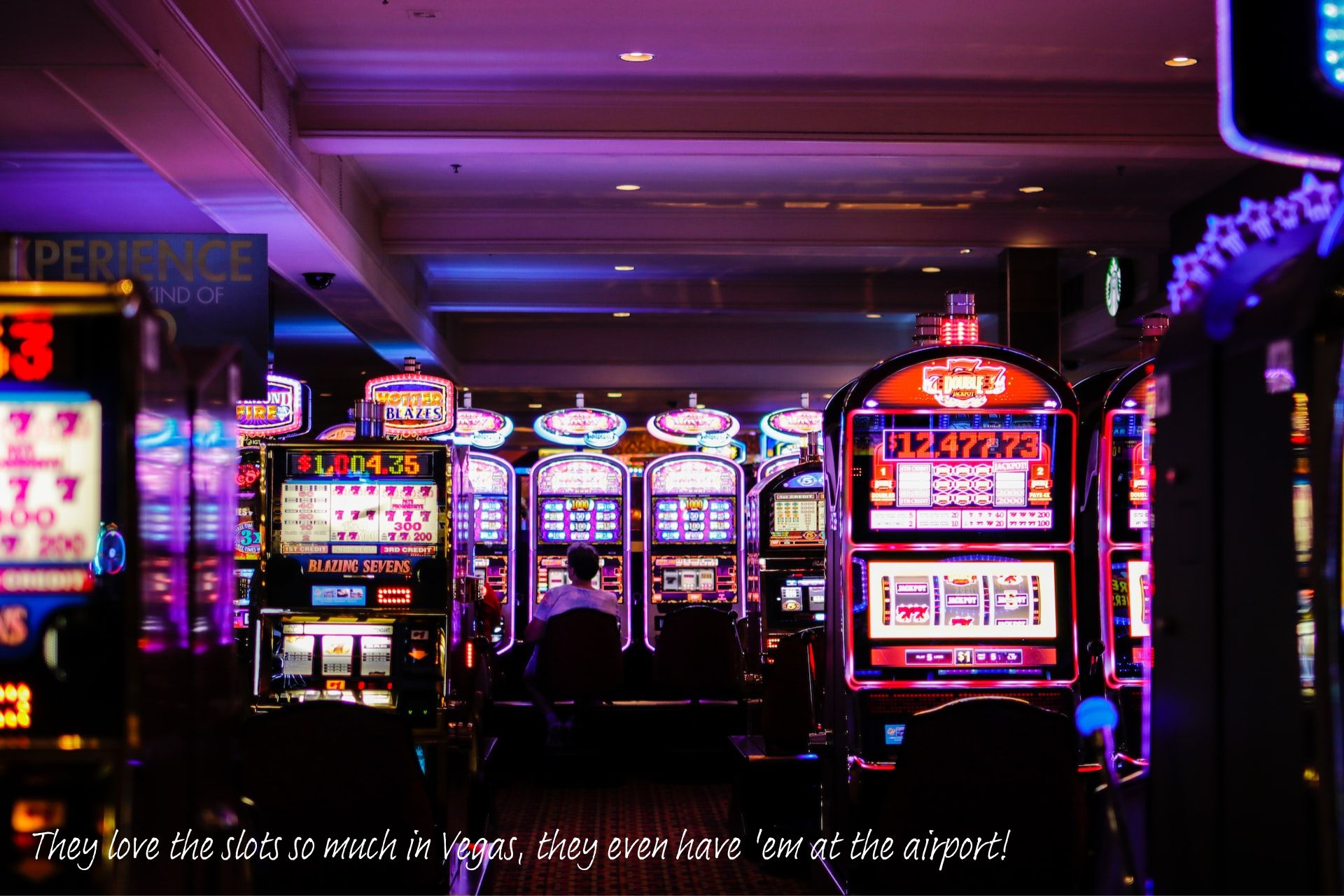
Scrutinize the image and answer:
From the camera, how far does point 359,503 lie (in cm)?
523

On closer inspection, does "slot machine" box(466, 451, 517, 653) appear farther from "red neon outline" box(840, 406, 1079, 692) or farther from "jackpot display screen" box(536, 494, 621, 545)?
"red neon outline" box(840, 406, 1079, 692)

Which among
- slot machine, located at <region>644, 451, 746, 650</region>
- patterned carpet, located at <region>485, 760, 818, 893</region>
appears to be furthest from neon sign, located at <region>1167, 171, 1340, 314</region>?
slot machine, located at <region>644, 451, 746, 650</region>

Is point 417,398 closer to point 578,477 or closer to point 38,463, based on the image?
point 578,477

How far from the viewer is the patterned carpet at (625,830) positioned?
5102 millimetres

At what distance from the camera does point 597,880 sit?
5164 millimetres

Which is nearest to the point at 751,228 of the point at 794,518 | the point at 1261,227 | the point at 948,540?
the point at 794,518

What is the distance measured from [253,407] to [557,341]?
206 inches

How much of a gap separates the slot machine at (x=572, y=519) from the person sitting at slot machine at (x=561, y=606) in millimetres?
1890

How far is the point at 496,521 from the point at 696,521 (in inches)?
57.3

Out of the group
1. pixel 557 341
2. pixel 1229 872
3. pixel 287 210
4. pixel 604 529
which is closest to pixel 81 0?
pixel 287 210

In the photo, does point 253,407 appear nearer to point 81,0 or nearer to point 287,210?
point 287,210

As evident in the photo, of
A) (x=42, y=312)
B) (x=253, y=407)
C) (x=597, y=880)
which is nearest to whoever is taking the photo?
(x=42, y=312)

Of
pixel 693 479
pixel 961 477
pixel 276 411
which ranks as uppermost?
pixel 276 411

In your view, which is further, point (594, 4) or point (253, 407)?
point (253, 407)
